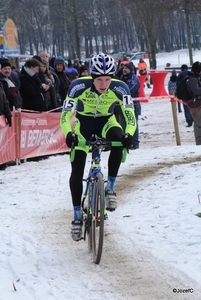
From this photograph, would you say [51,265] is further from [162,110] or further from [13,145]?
[162,110]

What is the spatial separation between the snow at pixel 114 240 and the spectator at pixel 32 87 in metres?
2.16

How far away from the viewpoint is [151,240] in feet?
21.6

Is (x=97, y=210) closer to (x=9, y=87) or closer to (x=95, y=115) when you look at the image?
(x=95, y=115)

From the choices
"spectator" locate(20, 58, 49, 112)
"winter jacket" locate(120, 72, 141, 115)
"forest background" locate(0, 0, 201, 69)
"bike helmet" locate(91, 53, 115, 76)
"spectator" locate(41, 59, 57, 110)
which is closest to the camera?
"bike helmet" locate(91, 53, 115, 76)

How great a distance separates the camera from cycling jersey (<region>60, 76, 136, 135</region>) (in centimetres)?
637

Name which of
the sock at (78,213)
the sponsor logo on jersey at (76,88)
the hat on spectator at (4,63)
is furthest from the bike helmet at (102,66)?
the hat on spectator at (4,63)

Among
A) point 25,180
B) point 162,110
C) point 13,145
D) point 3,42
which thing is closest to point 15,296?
point 25,180

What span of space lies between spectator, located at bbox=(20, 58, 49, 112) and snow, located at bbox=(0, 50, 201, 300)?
2.16 meters

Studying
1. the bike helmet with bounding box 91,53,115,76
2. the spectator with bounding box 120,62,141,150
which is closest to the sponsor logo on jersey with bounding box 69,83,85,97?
the bike helmet with bounding box 91,53,115,76

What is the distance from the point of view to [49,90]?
13.7 meters

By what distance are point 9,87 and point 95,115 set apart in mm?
5801

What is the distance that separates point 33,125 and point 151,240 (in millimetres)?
6696

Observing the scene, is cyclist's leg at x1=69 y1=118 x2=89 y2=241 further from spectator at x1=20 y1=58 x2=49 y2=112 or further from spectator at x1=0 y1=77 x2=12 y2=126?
spectator at x1=20 y1=58 x2=49 y2=112

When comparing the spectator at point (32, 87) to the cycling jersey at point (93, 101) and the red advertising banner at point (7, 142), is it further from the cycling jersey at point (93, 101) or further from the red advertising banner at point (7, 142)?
the cycling jersey at point (93, 101)
